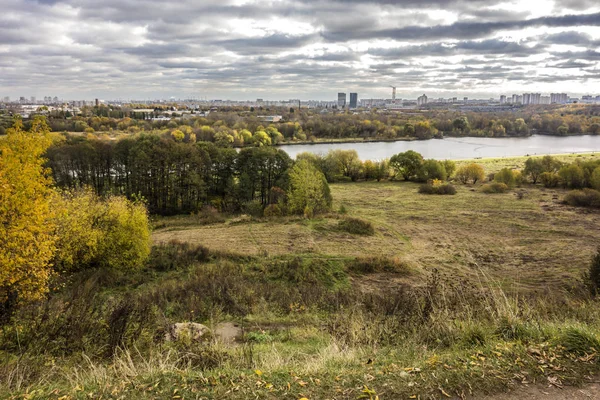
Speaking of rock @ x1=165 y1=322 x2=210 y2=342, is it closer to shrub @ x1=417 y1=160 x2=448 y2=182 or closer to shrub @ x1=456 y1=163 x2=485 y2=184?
shrub @ x1=417 y1=160 x2=448 y2=182

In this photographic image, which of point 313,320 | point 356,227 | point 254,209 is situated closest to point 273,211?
point 254,209

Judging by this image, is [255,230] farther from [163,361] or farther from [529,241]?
[163,361]

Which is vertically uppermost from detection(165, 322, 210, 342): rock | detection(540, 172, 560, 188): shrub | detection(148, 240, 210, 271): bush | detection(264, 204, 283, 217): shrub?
detection(165, 322, 210, 342): rock

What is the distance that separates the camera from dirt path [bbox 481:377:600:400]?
323cm

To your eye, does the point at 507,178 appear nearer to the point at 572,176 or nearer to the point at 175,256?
the point at 572,176

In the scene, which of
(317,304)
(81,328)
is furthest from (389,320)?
(317,304)

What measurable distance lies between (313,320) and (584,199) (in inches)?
1451

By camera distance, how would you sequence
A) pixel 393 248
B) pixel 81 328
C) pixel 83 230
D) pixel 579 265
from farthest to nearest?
1. pixel 393 248
2. pixel 579 265
3. pixel 83 230
4. pixel 81 328

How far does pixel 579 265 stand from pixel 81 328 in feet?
73.5

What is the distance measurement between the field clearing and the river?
32.2 meters

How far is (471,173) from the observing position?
4738 centimetres

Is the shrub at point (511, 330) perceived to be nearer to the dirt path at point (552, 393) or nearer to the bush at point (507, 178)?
the dirt path at point (552, 393)

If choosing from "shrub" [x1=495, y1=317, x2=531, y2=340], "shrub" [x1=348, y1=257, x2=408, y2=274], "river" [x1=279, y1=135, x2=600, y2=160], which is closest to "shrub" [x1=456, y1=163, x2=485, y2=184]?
"river" [x1=279, y1=135, x2=600, y2=160]

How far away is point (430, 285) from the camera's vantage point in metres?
6.53
